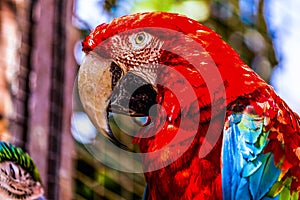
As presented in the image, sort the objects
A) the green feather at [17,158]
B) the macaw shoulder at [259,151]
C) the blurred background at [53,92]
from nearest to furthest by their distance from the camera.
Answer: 1. the macaw shoulder at [259,151]
2. the green feather at [17,158]
3. the blurred background at [53,92]

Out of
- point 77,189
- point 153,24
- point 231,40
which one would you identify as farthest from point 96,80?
point 231,40

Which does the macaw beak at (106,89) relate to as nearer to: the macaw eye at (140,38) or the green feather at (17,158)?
the macaw eye at (140,38)

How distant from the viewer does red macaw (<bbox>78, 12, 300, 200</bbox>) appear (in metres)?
1.31

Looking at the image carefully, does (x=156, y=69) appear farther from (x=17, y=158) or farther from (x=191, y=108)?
(x=17, y=158)

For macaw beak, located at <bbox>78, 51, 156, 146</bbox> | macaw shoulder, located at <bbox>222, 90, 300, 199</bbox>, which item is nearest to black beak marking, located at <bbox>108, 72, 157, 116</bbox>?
macaw beak, located at <bbox>78, 51, 156, 146</bbox>

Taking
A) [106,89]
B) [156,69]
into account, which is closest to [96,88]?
[106,89]

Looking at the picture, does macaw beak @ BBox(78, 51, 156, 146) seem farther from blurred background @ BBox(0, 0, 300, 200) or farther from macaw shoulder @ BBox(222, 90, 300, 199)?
blurred background @ BBox(0, 0, 300, 200)

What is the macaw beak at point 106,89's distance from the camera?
1341 mm

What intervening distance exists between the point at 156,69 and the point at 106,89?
0.10 meters

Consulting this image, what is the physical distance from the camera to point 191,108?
1.33 meters

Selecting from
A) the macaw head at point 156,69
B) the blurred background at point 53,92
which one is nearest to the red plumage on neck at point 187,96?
the macaw head at point 156,69

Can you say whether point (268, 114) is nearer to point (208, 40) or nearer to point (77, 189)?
point (208, 40)

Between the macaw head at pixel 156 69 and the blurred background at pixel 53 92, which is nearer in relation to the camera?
the macaw head at pixel 156 69

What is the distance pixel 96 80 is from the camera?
4.39 feet
